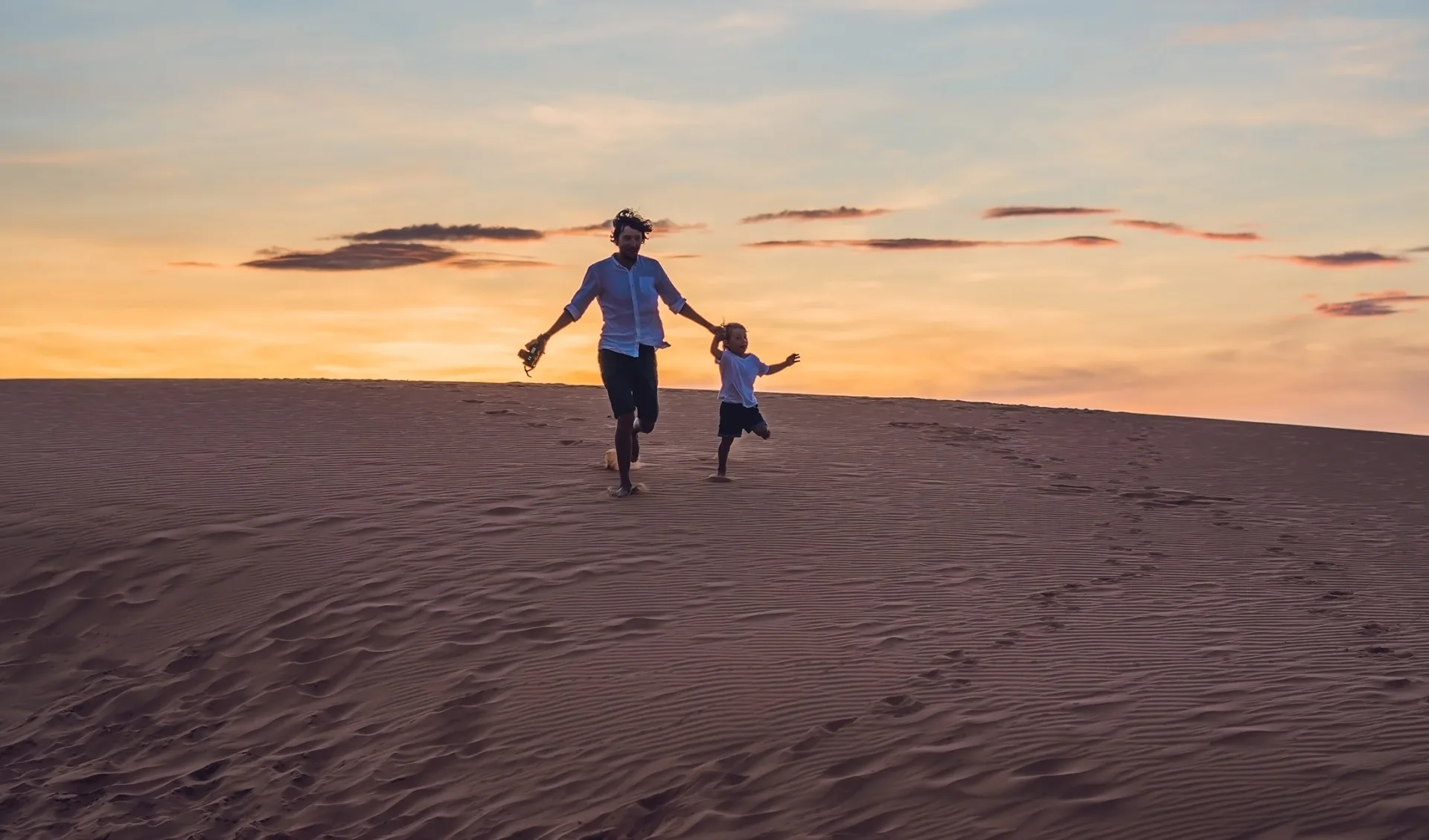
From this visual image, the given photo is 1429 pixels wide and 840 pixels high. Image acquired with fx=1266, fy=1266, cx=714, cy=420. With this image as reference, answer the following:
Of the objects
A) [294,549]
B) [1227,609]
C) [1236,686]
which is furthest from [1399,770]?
[294,549]

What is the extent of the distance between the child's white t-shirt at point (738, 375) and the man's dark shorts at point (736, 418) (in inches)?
2.3

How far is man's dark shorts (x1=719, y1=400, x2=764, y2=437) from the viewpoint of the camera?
11398mm

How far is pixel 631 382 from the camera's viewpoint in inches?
404

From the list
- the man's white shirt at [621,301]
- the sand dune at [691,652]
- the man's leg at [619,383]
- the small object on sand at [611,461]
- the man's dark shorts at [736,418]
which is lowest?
the sand dune at [691,652]

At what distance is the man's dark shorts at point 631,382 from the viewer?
1012 cm

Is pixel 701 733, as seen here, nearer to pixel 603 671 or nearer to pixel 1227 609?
pixel 603 671

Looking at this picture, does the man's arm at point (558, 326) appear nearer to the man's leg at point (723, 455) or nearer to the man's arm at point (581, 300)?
the man's arm at point (581, 300)

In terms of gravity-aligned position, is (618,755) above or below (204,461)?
below

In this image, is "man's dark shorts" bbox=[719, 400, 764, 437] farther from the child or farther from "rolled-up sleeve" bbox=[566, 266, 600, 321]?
"rolled-up sleeve" bbox=[566, 266, 600, 321]

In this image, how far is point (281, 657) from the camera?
7.58m

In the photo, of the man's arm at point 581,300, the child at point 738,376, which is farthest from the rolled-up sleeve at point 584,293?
the child at point 738,376

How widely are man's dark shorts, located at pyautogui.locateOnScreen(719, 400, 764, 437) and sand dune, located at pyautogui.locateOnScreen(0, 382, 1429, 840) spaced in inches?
21.4

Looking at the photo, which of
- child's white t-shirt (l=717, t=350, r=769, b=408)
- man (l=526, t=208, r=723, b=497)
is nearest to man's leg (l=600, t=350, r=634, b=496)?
man (l=526, t=208, r=723, b=497)

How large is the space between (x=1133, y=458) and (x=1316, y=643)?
931cm
